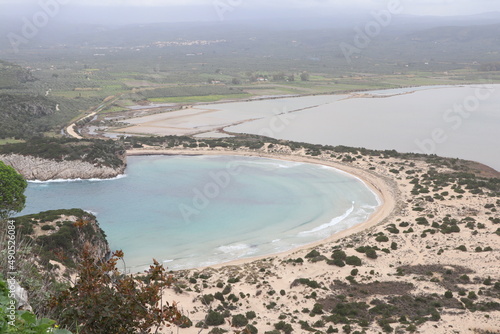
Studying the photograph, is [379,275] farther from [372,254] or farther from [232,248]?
[232,248]

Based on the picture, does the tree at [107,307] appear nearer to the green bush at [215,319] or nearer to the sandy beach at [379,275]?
the sandy beach at [379,275]

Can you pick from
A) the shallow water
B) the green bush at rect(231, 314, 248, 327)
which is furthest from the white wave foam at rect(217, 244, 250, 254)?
the shallow water

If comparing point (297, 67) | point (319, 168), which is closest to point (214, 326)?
point (319, 168)

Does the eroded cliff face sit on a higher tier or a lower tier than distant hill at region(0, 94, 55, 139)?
lower

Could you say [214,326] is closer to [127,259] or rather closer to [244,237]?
[127,259]

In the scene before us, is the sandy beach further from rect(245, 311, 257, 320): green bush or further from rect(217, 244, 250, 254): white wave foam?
rect(217, 244, 250, 254): white wave foam

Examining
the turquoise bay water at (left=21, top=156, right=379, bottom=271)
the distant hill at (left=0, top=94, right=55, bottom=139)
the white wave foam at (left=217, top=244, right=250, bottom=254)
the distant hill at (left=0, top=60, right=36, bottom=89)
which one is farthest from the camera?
the distant hill at (left=0, top=60, right=36, bottom=89)
